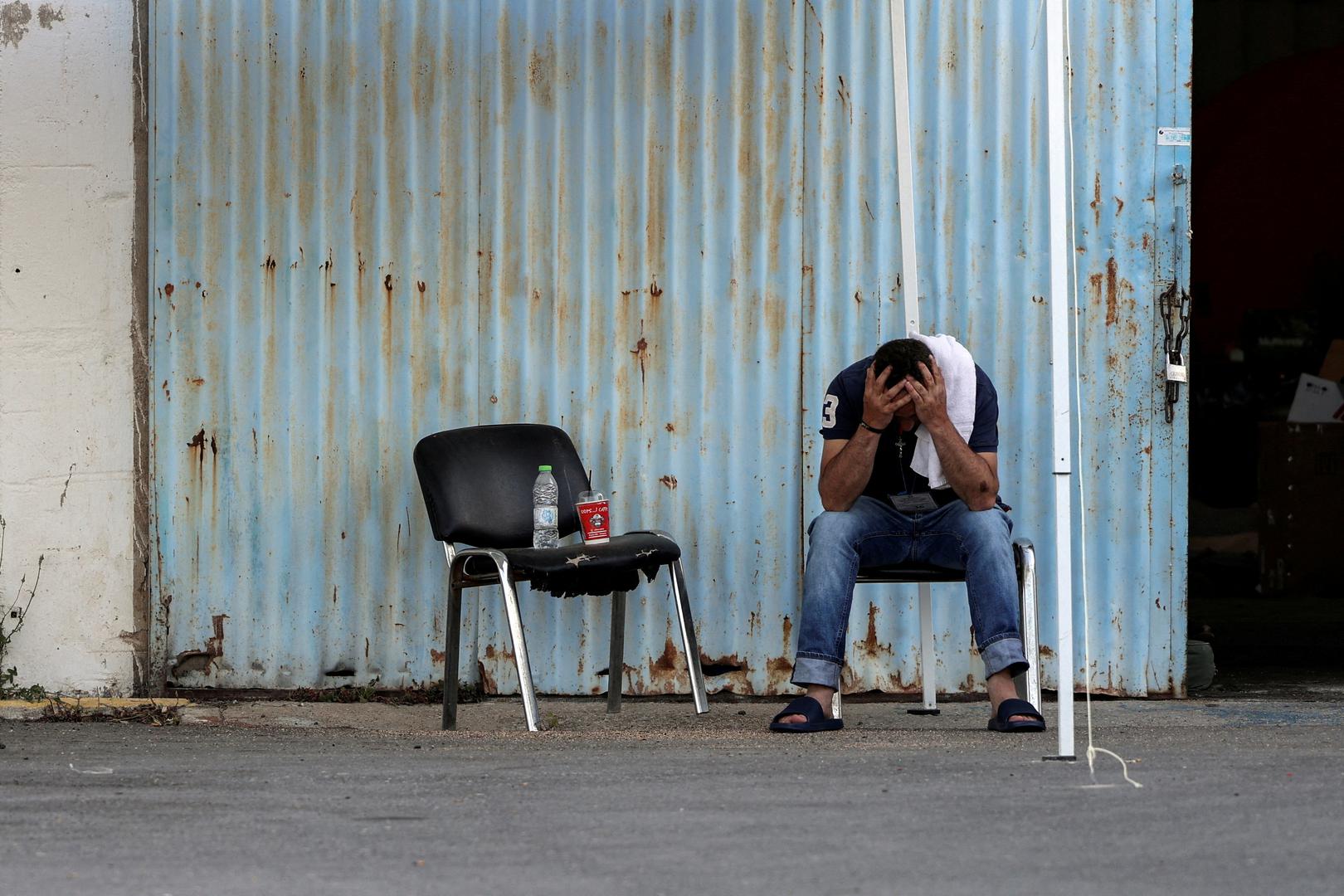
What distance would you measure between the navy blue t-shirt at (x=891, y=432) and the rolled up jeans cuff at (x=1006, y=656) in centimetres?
48

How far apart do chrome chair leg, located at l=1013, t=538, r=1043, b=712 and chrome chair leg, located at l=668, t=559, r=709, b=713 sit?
0.97m

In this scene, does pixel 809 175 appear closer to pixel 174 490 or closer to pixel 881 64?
pixel 881 64

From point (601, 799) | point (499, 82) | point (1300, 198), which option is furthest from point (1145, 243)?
point (1300, 198)

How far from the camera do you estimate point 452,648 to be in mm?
4645

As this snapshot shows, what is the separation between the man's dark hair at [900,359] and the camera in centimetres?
Result: 441

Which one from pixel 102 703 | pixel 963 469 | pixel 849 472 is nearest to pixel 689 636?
pixel 849 472

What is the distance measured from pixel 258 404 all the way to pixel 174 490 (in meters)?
0.41

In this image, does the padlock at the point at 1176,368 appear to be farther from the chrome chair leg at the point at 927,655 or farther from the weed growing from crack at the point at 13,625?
the weed growing from crack at the point at 13,625

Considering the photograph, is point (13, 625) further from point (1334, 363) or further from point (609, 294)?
point (1334, 363)

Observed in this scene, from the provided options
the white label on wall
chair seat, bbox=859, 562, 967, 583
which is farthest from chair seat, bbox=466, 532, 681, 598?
the white label on wall

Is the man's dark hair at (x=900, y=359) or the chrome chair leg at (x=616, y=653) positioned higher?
the man's dark hair at (x=900, y=359)

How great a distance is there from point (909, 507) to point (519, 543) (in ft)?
4.07

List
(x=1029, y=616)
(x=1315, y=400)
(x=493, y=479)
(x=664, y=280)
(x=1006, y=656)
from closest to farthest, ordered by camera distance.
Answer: (x=1006, y=656) < (x=1029, y=616) < (x=493, y=479) < (x=664, y=280) < (x=1315, y=400)

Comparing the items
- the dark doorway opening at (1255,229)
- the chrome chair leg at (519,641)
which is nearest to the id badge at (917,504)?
the chrome chair leg at (519,641)
